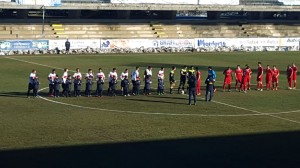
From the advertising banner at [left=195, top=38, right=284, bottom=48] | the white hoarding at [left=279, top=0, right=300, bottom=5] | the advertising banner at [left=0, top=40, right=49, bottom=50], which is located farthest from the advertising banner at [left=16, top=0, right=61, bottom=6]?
the white hoarding at [left=279, top=0, right=300, bottom=5]

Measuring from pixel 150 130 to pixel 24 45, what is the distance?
38117 mm

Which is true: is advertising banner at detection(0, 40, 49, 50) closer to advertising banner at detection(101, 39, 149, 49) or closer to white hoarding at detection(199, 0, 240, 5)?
advertising banner at detection(101, 39, 149, 49)

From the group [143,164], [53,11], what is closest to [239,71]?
[143,164]

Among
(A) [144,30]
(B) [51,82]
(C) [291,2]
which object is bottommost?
(B) [51,82]

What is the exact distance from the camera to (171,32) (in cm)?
7419

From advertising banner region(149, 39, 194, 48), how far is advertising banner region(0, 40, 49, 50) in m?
12.0

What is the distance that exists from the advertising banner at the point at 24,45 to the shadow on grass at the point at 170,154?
39.3 metres

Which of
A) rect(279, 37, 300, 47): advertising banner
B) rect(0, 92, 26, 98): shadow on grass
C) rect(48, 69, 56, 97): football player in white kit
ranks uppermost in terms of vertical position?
rect(279, 37, 300, 47): advertising banner

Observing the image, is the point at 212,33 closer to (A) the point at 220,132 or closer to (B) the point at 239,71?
(B) the point at 239,71

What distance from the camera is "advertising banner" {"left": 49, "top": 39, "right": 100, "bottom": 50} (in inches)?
2376

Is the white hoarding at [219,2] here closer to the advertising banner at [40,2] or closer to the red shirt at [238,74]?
the advertising banner at [40,2]

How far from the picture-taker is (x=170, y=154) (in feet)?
63.2

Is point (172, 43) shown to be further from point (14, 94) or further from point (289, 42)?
point (14, 94)

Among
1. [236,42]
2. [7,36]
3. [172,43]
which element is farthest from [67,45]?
[236,42]
